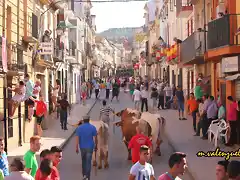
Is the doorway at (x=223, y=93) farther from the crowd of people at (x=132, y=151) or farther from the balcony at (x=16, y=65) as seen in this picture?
the balcony at (x=16, y=65)

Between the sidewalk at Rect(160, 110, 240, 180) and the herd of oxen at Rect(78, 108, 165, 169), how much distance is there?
1168 millimetres

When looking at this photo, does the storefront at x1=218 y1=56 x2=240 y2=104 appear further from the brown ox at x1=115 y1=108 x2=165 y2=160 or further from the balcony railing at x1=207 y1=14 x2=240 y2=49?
the brown ox at x1=115 y1=108 x2=165 y2=160

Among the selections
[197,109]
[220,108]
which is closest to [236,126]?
[220,108]

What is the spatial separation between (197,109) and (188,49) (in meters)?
5.42

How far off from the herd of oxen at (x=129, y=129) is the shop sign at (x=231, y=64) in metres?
3.02

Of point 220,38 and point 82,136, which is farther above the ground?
point 220,38

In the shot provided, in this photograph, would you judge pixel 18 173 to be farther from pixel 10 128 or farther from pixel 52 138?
pixel 52 138

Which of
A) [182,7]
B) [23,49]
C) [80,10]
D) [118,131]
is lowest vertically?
[118,131]

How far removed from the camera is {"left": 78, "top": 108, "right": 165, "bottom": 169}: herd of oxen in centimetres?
1340

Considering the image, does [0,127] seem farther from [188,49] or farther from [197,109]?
[188,49]

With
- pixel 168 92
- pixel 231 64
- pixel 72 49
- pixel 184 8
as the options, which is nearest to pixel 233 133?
pixel 231 64

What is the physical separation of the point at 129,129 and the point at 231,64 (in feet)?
14.9

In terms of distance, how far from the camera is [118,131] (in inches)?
875

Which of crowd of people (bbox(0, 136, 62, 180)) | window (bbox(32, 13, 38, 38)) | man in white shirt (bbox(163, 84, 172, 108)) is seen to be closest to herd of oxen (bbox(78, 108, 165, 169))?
crowd of people (bbox(0, 136, 62, 180))
